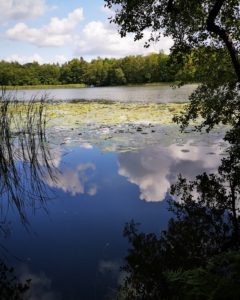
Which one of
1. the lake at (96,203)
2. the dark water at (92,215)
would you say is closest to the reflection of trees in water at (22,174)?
the lake at (96,203)

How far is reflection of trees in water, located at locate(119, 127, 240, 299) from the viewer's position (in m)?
2.84

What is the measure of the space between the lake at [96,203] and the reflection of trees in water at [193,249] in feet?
0.87

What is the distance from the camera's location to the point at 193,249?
491cm

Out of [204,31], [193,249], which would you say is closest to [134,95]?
[204,31]

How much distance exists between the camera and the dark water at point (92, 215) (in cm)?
459

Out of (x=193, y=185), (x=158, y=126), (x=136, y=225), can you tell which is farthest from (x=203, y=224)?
(x=158, y=126)

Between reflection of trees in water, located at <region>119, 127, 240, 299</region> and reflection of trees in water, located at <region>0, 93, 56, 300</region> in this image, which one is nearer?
reflection of trees in water, located at <region>119, 127, 240, 299</region>

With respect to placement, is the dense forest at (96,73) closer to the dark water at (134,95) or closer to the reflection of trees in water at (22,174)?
the dark water at (134,95)

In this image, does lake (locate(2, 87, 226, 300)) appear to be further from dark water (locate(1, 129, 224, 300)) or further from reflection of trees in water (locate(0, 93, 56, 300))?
reflection of trees in water (locate(0, 93, 56, 300))

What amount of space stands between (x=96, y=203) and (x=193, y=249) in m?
3.01

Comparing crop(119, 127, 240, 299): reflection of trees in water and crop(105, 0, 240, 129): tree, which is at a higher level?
crop(105, 0, 240, 129): tree

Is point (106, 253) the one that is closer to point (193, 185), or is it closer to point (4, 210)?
point (4, 210)

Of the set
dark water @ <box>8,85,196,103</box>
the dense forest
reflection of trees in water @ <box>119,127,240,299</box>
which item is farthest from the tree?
the dense forest

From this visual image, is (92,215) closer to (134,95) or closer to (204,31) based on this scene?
(204,31)
